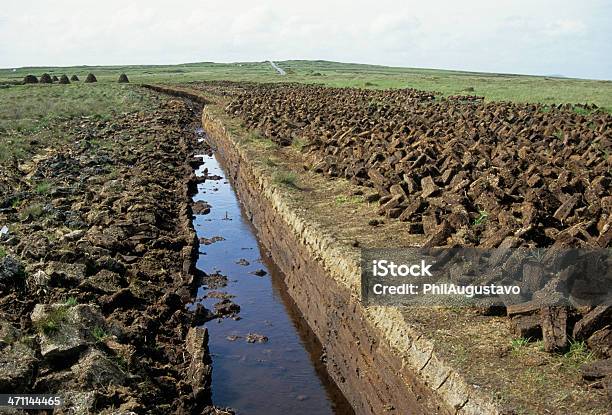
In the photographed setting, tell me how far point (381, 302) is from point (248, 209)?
36.1 ft

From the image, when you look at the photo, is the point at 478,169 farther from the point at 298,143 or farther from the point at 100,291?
the point at 298,143

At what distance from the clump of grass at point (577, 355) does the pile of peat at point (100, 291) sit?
4265 millimetres

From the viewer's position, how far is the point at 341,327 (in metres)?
9.12

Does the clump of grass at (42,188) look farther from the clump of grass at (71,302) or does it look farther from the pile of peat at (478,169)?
the clump of grass at (71,302)

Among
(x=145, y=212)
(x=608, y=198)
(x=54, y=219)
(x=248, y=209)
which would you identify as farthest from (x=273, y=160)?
(x=608, y=198)

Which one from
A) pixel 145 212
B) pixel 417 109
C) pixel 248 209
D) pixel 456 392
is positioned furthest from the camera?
pixel 417 109

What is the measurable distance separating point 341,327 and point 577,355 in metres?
3.70

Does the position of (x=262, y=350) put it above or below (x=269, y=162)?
below

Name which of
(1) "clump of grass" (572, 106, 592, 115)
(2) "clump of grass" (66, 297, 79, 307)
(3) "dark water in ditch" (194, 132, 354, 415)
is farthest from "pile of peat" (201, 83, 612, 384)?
(2) "clump of grass" (66, 297, 79, 307)

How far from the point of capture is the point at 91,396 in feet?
21.5

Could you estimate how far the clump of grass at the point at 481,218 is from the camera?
10.1m

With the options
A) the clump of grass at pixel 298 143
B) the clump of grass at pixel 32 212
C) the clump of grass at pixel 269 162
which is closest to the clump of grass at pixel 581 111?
the clump of grass at pixel 298 143

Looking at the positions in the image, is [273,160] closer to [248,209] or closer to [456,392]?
[248,209]

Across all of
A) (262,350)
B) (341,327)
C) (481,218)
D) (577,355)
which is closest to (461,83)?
(481,218)
